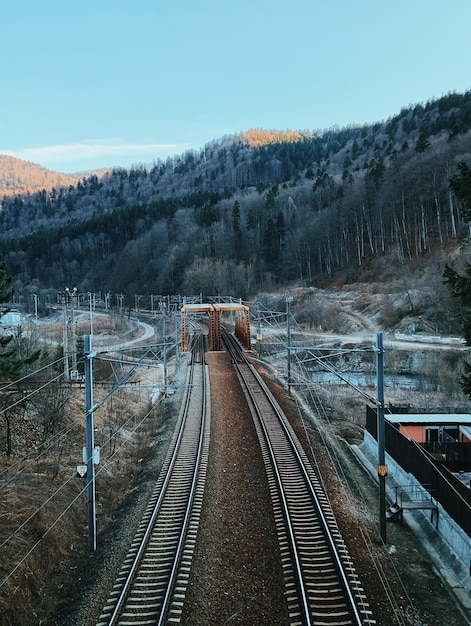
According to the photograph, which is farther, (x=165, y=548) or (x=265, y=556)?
(x=165, y=548)

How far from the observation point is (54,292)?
112m

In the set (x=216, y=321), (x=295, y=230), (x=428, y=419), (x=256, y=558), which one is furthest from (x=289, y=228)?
(x=256, y=558)

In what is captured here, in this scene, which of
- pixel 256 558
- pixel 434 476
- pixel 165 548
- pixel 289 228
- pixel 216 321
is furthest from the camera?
pixel 289 228

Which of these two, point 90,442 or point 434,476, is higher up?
point 90,442

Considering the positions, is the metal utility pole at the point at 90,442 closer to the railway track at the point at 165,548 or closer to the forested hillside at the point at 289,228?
the railway track at the point at 165,548

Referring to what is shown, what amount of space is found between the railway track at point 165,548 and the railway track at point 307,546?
209 centimetres

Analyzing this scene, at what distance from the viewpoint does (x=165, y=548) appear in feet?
34.1

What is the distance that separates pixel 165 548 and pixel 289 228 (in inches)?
3380

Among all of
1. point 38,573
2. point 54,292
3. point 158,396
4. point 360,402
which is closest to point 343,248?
point 360,402

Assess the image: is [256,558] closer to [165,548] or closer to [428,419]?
[165,548]

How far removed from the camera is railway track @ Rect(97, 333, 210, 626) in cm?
845

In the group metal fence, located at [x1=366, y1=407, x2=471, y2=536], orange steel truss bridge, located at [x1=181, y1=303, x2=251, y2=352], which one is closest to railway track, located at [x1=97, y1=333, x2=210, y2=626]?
metal fence, located at [x1=366, y1=407, x2=471, y2=536]

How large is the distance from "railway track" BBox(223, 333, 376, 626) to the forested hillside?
53148mm

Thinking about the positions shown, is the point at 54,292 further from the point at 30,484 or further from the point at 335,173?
the point at 30,484
